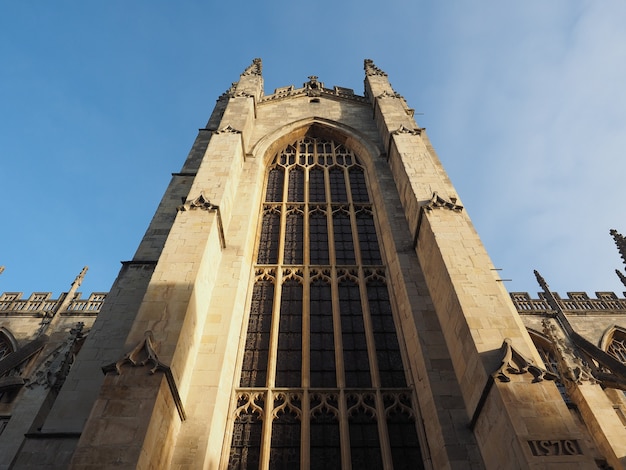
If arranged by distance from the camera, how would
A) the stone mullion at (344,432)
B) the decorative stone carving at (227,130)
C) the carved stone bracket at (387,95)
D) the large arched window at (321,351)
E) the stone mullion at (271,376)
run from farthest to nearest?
the carved stone bracket at (387,95) → the decorative stone carving at (227,130) → the large arched window at (321,351) → the stone mullion at (271,376) → the stone mullion at (344,432)

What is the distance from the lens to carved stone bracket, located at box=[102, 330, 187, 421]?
6227mm

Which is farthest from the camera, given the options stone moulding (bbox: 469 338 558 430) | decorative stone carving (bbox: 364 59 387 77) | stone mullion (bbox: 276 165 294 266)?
decorative stone carving (bbox: 364 59 387 77)

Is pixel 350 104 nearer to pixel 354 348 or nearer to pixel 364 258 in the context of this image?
pixel 364 258

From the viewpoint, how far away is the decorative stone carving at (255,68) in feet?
61.5

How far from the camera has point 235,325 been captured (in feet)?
29.7

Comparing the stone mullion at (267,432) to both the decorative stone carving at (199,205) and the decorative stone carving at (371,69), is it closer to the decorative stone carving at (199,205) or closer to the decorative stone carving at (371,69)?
the decorative stone carving at (199,205)

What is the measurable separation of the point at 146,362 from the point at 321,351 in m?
3.73

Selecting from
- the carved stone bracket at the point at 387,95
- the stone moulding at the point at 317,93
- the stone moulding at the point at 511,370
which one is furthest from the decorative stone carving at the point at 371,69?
the stone moulding at the point at 511,370

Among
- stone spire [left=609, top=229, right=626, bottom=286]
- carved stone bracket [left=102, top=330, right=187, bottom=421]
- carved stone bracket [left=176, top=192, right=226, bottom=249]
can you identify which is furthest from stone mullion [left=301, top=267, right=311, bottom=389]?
stone spire [left=609, top=229, right=626, bottom=286]

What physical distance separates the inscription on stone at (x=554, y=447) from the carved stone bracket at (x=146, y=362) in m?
4.84

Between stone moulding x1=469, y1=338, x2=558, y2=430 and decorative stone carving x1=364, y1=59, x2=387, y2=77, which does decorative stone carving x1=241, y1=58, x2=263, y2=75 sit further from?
stone moulding x1=469, y1=338, x2=558, y2=430

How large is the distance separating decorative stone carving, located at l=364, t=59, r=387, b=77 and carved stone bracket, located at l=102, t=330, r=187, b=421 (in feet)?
50.1

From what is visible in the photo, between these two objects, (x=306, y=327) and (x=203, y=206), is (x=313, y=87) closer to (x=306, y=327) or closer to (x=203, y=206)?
(x=203, y=206)

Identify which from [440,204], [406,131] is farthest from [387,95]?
[440,204]
